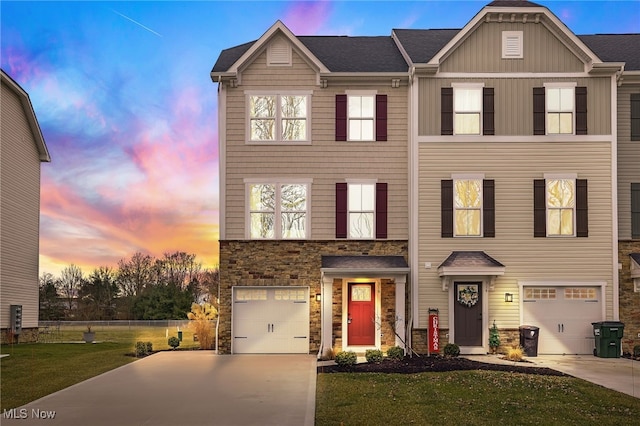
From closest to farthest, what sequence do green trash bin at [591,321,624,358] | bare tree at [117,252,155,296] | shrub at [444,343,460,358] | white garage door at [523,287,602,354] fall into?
shrub at [444,343,460,358] → green trash bin at [591,321,624,358] → white garage door at [523,287,602,354] → bare tree at [117,252,155,296]

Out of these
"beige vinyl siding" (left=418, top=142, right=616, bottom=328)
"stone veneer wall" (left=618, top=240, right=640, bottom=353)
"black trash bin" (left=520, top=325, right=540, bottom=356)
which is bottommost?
"black trash bin" (left=520, top=325, right=540, bottom=356)

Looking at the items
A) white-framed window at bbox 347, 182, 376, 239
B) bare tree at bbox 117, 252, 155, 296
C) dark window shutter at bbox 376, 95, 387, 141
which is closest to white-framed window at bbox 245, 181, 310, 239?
white-framed window at bbox 347, 182, 376, 239

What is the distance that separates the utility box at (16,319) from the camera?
2820 centimetres

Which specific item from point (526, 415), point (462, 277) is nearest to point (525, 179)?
point (462, 277)

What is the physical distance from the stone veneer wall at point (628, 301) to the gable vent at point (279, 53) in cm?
1220

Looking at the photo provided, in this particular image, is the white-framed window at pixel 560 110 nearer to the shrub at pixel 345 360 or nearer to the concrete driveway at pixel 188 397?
the shrub at pixel 345 360

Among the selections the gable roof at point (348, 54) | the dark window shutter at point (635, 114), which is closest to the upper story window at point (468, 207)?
the gable roof at point (348, 54)

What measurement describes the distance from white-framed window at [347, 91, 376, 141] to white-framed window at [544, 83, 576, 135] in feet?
18.1

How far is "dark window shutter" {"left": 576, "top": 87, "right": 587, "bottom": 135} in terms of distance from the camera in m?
21.7

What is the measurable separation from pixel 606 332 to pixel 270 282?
33.9 ft

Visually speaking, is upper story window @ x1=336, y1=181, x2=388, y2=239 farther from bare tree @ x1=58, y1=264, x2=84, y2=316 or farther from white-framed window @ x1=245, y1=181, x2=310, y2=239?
bare tree @ x1=58, y1=264, x2=84, y2=316

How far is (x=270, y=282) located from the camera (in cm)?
2192

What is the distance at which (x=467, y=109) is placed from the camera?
21.8 metres

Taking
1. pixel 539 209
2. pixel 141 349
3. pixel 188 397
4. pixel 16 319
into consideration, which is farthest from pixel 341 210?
pixel 16 319
